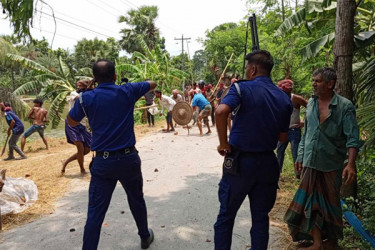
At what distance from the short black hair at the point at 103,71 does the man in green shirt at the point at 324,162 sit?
2.01 meters

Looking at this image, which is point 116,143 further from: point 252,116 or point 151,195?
point 151,195

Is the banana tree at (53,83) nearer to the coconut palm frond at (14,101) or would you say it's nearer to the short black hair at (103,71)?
the coconut palm frond at (14,101)

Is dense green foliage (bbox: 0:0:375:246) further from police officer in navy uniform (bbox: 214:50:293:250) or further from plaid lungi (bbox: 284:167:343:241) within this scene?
police officer in navy uniform (bbox: 214:50:293:250)

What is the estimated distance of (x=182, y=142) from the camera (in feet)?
32.2

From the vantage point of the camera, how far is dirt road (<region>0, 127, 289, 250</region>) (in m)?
3.43

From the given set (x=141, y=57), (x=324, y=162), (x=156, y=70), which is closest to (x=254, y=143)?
(x=324, y=162)

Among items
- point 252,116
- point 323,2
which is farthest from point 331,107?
point 323,2

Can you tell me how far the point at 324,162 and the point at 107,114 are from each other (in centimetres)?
211

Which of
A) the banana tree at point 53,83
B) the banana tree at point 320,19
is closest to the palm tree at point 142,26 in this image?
the banana tree at point 53,83

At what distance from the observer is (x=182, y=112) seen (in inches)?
438

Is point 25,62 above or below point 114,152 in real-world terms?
above

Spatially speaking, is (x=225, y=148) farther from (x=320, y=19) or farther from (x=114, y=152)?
(x=320, y=19)

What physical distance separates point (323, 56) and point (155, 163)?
7.98m

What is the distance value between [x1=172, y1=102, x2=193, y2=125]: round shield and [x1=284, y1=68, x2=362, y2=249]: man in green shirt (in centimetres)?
813
